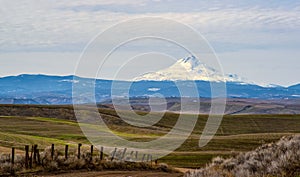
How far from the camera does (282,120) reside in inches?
5320

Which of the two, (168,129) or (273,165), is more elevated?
(168,129)

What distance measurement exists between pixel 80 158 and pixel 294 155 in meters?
17.8

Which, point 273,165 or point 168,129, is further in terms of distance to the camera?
point 168,129

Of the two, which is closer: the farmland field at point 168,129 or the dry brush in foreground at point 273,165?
the dry brush in foreground at point 273,165

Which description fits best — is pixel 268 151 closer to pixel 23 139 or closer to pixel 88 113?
pixel 23 139

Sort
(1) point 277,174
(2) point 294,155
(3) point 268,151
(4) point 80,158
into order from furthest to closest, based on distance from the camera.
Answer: (4) point 80,158 → (3) point 268,151 → (2) point 294,155 → (1) point 277,174

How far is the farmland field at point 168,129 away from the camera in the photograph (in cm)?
5900

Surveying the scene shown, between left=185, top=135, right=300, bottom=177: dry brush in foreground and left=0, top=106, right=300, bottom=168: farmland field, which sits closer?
left=185, top=135, right=300, bottom=177: dry brush in foreground

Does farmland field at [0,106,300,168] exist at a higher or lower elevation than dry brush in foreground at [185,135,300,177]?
higher

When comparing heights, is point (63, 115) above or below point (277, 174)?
above

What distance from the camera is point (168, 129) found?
11569 centimetres

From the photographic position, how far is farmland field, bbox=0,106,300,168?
194ft

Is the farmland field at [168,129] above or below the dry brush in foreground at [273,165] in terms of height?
above

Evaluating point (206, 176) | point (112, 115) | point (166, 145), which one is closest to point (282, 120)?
point (112, 115)
